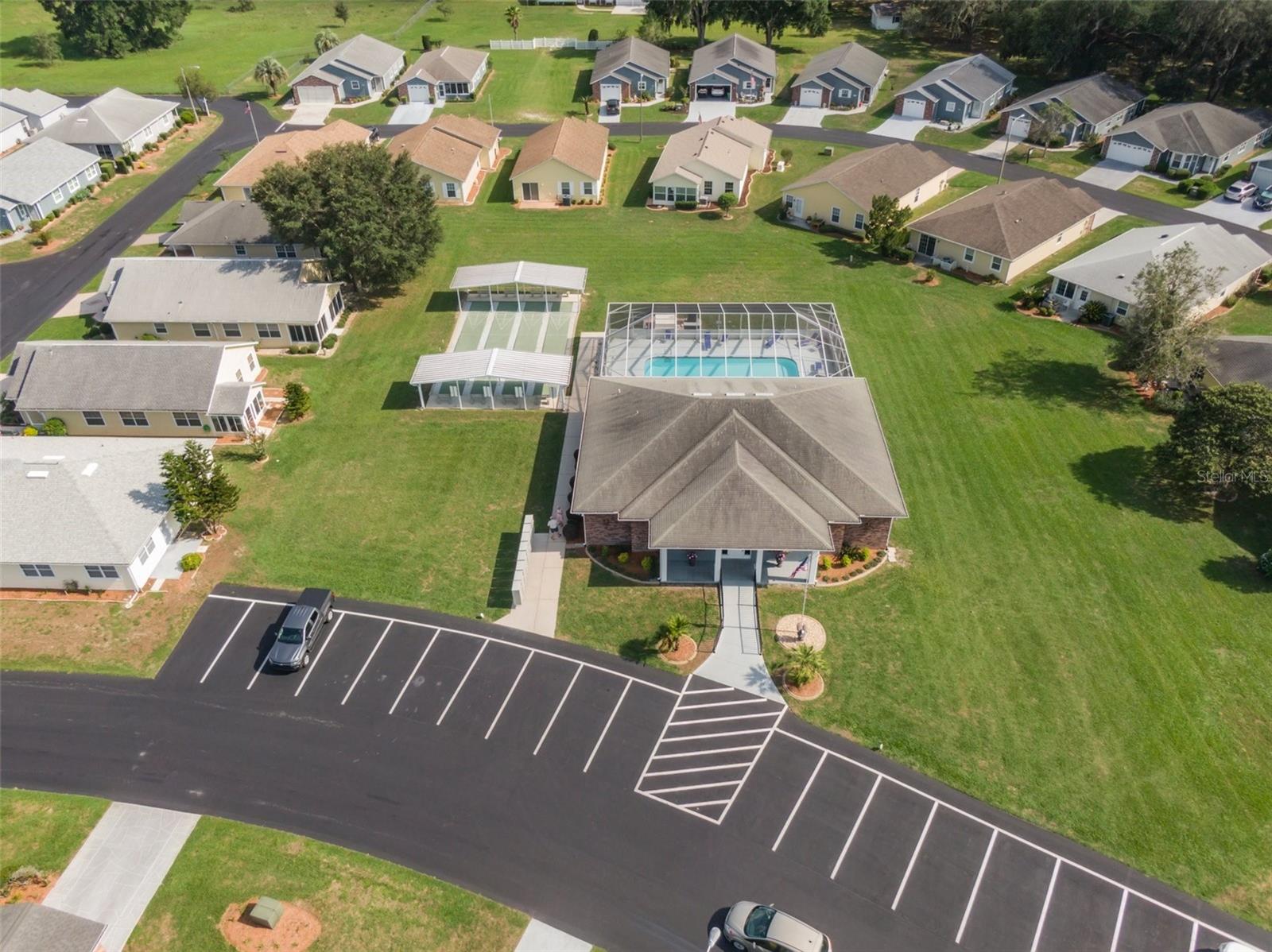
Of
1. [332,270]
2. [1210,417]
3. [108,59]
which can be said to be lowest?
[108,59]

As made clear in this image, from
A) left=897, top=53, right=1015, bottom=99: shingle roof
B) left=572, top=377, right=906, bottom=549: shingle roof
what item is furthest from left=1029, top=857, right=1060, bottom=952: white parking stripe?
left=897, top=53, right=1015, bottom=99: shingle roof

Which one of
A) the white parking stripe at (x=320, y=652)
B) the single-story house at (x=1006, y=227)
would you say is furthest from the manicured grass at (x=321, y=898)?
the single-story house at (x=1006, y=227)

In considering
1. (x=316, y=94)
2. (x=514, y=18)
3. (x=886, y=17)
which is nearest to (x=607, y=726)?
(x=316, y=94)

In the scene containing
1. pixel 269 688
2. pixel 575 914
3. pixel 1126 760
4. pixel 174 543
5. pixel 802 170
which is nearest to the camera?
pixel 575 914

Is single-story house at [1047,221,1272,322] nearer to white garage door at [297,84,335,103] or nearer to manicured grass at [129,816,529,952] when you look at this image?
manicured grass at [129,816,529,952]

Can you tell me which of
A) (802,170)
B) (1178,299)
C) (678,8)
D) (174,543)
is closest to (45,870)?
(174,543)

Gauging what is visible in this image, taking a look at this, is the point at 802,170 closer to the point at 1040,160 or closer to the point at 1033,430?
the point at 1040,160

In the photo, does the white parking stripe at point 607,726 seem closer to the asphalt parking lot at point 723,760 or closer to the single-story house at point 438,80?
the asphalt parking lot at point 723,760
